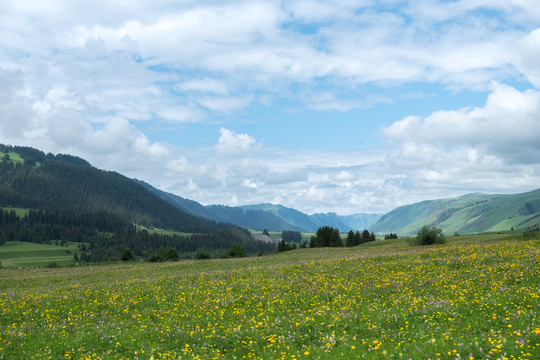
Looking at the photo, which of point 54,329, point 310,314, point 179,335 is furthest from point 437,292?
point 54,329

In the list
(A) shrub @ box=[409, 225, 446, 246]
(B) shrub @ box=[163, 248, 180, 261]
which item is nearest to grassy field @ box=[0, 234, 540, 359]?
(A) shrub @ box=[409, 225, 446, 246]

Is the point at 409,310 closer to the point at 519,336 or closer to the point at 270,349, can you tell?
the point at 519,336

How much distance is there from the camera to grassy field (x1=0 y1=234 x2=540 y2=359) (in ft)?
40.1

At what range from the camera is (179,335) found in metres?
15.5

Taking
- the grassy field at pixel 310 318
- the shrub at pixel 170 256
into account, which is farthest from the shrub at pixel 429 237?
the shrub at pixel 170 256

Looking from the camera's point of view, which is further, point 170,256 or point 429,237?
point 170,256

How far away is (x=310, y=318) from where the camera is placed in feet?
52.0

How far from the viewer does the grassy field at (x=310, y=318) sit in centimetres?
1223

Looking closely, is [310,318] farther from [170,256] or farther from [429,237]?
[170,256]

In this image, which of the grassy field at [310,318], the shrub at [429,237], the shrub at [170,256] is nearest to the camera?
the grassy field at [310,318]

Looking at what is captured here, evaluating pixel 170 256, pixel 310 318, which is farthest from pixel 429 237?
pixel 170 256

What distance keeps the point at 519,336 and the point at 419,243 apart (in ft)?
182

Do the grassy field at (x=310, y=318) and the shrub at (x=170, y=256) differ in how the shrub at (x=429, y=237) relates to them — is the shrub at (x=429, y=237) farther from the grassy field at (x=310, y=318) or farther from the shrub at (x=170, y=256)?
the shrub at (x=170, y=256)

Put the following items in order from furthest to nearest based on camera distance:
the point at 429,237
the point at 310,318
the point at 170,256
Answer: the point at 170,256
the point at 429,237
the point at 310,318
